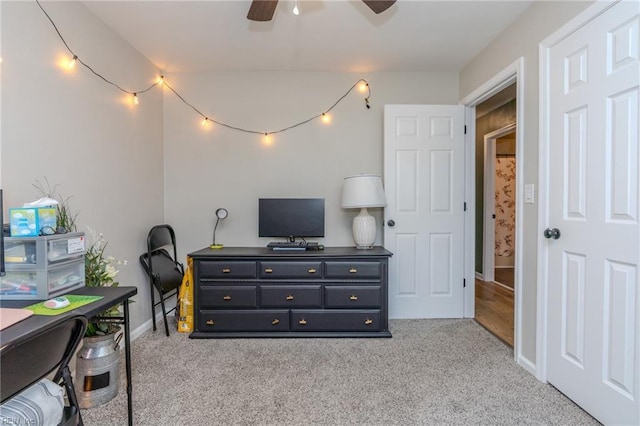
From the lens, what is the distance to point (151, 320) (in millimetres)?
3115

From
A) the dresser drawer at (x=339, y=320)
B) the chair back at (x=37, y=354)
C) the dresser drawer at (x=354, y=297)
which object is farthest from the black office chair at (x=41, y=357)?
the dresser drawer at (x=354, y=297)

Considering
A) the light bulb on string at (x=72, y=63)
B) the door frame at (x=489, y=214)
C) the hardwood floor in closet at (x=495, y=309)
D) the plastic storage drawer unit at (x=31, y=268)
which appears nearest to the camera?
the plastic storage drawer unit at (x=31, y=268)

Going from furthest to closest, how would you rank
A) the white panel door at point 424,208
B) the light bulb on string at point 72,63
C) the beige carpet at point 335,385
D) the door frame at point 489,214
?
the door frame at point 489,214 < the white panel door at point 424,208 < the light bulb on string at point 72,63 < the beige carpet at point 335,385

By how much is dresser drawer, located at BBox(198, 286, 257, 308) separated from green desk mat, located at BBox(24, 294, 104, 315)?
4.31ft

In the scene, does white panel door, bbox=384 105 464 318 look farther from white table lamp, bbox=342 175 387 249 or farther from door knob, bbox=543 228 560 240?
door knob, bbox=543 228 560 240

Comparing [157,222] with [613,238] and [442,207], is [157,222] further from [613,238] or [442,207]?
[613,238]

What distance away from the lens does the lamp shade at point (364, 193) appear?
2.96 meters

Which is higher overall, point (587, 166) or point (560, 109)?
point (560, 109)

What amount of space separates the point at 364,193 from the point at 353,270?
0.70 meters

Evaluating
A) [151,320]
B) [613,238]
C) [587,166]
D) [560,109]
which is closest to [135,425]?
[151,320]

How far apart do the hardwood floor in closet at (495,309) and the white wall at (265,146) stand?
4.79ft

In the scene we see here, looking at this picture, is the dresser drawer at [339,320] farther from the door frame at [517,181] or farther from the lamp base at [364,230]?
the door frame at [517,181]

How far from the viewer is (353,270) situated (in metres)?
2.82

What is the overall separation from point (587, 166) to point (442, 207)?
1.48 m
